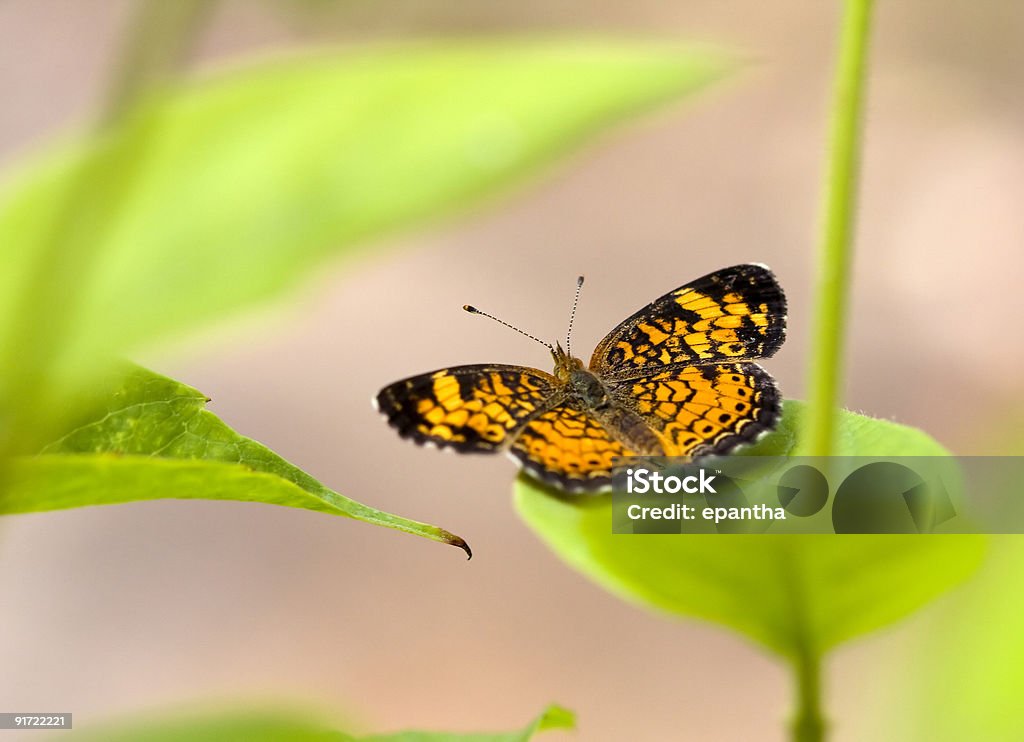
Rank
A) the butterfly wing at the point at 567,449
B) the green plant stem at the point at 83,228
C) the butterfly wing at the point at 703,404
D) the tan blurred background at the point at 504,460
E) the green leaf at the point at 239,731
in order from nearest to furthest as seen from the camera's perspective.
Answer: the green plant stem at the point at 83,228 → the green leaf at the point at 239,731 → the butterfly wing at the point at 567,449 → the butterfly wing at the point at 703,404 → the tan blurred background at the point at 504,460

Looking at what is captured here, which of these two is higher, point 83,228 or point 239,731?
point 83,228

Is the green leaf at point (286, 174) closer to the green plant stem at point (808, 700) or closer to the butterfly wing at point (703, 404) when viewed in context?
the green plant stem at point (808, 700)

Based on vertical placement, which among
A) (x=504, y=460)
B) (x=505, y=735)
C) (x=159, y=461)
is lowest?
(x=505, y=735)

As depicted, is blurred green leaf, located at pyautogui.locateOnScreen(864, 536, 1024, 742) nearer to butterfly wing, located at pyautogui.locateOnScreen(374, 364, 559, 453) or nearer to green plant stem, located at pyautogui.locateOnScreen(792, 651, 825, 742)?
green plant stem, located at pyautogui.locateOnScreen(792, 651, 825, 742)

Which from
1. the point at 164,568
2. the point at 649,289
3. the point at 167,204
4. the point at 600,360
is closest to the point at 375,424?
the point at 164,568

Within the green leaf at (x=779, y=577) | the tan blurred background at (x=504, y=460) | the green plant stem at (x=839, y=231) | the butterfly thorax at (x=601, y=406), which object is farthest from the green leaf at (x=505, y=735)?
the tan blurred background at (x=504, y=460)

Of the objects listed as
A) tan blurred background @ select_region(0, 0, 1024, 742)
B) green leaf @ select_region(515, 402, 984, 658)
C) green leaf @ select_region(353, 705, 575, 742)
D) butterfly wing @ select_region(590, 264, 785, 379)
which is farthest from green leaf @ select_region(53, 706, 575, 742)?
tan blurred background @ select_region(0, 0, 1024, 742)

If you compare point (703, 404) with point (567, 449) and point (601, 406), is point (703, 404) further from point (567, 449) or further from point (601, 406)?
point (567, 449)

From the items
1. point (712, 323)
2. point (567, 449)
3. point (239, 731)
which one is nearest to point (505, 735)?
point (239, 731)

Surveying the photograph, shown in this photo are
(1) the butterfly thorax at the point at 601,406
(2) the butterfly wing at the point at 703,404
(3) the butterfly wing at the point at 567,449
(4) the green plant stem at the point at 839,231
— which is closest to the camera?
(4) the green plant stem at the point at 839,231
